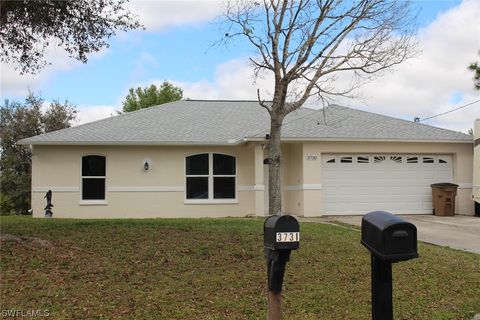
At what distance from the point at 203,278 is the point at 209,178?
11.9 meters

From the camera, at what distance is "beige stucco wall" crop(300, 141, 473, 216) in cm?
1756

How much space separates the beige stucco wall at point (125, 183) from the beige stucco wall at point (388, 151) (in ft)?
7.56

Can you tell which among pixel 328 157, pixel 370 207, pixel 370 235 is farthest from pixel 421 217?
pixel 370 235

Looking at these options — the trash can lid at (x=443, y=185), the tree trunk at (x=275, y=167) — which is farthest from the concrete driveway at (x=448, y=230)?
the tree trunk at (x=275, y=167)

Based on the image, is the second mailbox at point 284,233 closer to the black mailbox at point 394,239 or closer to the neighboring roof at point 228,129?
the black mailbox at point 394,239

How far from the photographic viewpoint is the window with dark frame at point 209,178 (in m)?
19.0

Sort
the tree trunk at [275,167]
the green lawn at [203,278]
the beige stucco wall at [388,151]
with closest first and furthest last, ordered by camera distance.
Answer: the green lawn at [203,278] → the tree trunk at [275,167] → the beige stucco wall at [388,151]

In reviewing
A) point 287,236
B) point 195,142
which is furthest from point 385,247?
point 195,142

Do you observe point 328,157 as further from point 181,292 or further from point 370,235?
point 370,235

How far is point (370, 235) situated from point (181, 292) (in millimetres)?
3715

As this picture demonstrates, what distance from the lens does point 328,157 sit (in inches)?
709

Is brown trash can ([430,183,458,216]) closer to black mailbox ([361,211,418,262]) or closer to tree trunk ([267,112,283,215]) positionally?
tree trunk ([267,112,283,215])

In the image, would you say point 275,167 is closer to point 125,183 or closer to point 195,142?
point 195,142

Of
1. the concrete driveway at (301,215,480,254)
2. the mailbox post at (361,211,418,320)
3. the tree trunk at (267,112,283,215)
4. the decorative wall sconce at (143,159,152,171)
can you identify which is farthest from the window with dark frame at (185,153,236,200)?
the mailbox post at (361,211,418,320)
